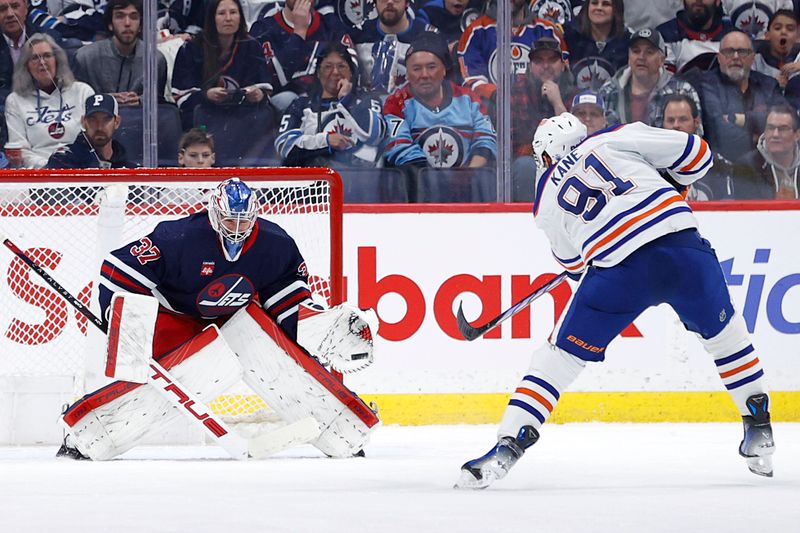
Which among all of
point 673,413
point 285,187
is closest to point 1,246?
point 285,187

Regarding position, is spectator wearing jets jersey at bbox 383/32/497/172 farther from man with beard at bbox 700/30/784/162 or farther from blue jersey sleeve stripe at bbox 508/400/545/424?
blue jersey sleeve stripe at bbox 508/400/545/424

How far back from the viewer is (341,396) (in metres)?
3.74

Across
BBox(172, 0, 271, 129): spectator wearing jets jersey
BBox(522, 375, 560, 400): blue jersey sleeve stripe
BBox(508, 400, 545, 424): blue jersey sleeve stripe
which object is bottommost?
BBox(508, 400, 545, 424): blue jersey sleeve stripe

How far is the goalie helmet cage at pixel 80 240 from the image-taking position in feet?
13.2

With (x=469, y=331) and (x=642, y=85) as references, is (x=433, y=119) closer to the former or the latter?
(x=642, y=85)

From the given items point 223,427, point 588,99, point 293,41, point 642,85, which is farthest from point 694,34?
point 223,427

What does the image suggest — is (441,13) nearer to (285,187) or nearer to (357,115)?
(357,115)

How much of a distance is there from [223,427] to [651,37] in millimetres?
2692

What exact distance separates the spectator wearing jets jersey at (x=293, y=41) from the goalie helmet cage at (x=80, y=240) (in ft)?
3.28

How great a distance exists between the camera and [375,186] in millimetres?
4965

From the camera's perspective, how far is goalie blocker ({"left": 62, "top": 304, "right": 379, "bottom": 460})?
11.8 ft

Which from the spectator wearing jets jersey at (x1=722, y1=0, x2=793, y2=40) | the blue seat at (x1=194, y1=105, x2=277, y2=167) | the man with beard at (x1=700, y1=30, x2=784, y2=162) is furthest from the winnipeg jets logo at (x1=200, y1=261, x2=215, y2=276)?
the spectator wearing jets jersey at (x1=722, y1=0, x2=793, y2=40)

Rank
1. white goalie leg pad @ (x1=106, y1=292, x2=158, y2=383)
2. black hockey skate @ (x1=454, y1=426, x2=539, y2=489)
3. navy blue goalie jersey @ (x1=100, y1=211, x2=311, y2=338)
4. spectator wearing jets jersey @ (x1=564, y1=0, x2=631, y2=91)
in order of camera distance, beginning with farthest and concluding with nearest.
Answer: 1. spectator wearing jets jersey @ (x1=564, y1=0, x2=631, y2=91)
2. navy blue goalie jersey @ (x1=100, y1=211, x2=311, y2=338)
3. white goalie leg pad @ (x1=106, y1=292, x2=158, y2=383)
4. black hockey skate @ (x1=454, y1=426, x2=539, y2=489)

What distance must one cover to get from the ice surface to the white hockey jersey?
1.91 ft
